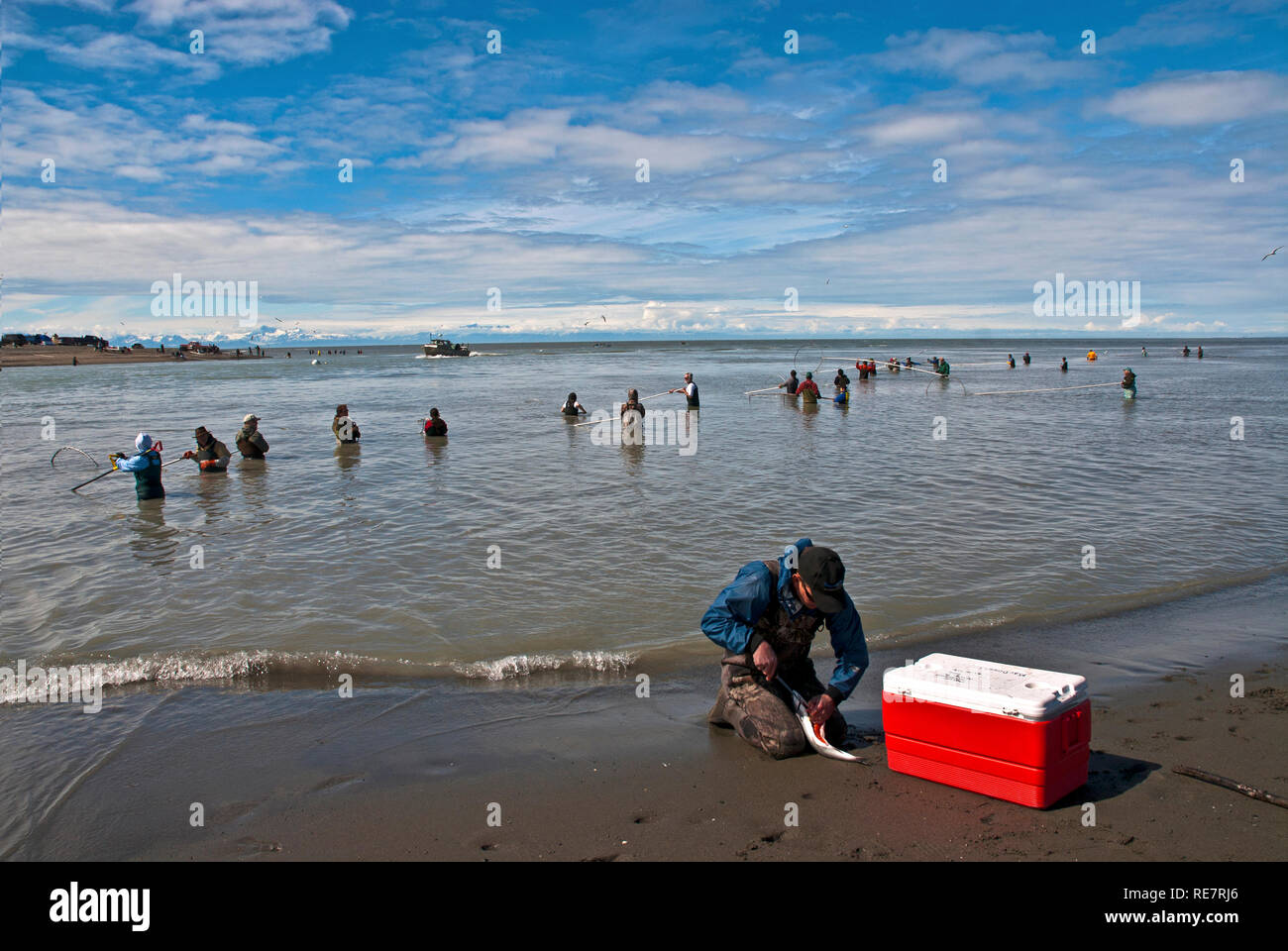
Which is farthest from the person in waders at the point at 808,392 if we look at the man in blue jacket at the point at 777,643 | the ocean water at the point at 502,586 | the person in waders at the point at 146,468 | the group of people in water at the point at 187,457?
the man in blue jacket at the point at 777,643

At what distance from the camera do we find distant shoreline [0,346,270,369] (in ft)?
278

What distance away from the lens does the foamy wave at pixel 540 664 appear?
700cm

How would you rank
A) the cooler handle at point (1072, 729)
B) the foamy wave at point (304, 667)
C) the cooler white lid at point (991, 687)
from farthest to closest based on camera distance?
1. the foamy wave at point (304, 667)
2. the cooler handle at point (1072, 729)
3. the cooler white lid at point (991, 687)

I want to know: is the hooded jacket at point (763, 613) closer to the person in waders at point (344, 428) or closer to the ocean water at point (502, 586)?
the ocean water at point (502, 586)

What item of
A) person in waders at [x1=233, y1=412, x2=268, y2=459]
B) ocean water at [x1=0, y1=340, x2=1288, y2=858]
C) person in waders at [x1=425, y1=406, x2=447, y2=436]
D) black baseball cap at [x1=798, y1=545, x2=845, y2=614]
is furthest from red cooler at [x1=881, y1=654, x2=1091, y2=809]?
person in waders at [x1=425, y1=406, x2=447, y2=436]

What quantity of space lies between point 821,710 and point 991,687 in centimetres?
108

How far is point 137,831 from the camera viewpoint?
4664 millimetres

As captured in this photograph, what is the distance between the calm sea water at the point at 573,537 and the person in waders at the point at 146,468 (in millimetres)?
311

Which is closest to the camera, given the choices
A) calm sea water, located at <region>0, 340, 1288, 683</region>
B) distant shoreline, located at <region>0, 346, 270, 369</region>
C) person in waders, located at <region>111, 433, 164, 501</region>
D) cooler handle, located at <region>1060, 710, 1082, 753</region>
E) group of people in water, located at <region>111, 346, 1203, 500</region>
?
cooler handle, located at <region>1060, 710, 1082, 753</region>

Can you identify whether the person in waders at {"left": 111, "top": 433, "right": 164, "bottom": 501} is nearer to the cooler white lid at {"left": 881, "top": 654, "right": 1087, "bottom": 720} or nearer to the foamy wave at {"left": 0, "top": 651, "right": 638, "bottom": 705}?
the foamy wave at {"left": 0, "top": 651, "right": 638, "bottom": 705}
